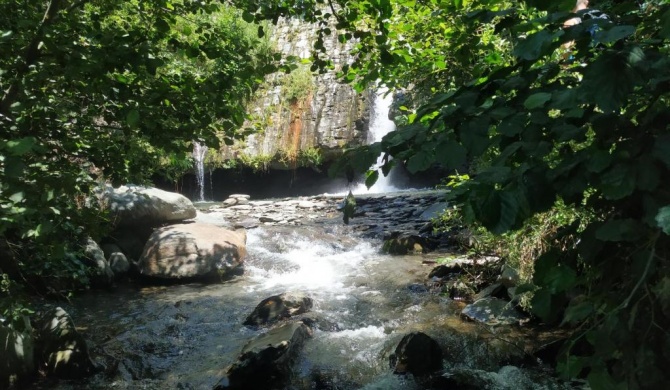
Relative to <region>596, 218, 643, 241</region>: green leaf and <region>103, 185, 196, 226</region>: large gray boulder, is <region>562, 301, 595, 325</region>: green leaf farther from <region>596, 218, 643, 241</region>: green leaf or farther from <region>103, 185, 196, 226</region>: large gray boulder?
<region>103, 185, 196, 226</region>: large gray boulder

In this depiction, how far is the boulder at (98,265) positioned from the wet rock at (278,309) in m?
2.99

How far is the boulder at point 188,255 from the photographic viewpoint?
8.28 meters

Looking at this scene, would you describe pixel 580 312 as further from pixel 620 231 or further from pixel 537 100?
pixel 537 100

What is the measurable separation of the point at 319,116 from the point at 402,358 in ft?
52.4

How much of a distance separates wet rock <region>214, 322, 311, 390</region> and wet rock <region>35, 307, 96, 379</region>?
1427mm

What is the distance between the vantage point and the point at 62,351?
4609 mm

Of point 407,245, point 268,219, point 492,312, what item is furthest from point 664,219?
point 268,219

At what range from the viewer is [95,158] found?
305cm

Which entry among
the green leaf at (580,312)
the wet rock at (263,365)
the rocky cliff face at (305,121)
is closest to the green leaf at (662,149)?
the green leaf at (580,312)

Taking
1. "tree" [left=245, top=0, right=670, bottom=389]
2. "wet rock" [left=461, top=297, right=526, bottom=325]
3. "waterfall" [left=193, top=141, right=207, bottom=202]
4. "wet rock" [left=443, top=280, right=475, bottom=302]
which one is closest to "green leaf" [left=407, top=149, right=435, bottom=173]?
"tree" [left=245, top=0, right=670, bottom=389]

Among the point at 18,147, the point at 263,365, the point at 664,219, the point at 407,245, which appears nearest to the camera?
the point at 664,219

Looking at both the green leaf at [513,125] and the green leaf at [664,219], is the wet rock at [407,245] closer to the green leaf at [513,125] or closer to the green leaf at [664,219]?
the green leaf at [513,125]

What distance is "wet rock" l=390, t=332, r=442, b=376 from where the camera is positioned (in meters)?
4.53

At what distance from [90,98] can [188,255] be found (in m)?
5.82
